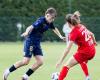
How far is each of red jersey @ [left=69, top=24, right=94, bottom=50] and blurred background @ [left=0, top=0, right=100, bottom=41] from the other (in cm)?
2338

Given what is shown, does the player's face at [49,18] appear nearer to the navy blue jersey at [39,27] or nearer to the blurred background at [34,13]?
the navy blue jersey at [39,27]

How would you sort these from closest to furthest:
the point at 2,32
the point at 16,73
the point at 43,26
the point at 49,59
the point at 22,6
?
→ the point at 43,26
the point at 16,73
the point at 49,59
the point at 2,32
the point at 22,6

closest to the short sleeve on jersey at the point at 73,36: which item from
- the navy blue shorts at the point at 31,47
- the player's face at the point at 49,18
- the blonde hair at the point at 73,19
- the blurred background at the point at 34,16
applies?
the blonde hair at the point at 73,19

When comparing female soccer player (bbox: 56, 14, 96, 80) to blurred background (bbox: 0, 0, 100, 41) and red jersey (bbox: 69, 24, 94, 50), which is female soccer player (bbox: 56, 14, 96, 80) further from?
blurred background (bbox: 0, 0, 100, 41)

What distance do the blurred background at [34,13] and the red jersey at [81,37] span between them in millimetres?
23382

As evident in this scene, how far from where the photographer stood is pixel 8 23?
36000 millimetres

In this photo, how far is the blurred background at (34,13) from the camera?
35844mm

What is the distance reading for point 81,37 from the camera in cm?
1228

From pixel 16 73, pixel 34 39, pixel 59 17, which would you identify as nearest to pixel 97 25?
pixel 59 17

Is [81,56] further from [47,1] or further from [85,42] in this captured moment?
[47,1]

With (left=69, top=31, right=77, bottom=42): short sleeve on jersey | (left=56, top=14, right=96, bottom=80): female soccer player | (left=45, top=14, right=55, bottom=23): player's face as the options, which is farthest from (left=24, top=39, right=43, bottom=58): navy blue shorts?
(left=69, top=31, right=77, bottom=42): short sleeve on jersey

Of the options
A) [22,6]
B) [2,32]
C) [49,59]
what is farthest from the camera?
[22,6]

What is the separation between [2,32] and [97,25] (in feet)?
20.2

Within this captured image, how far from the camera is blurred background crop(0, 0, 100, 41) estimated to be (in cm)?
3584
